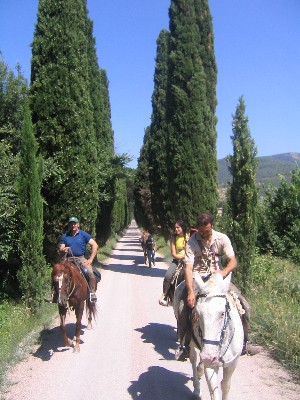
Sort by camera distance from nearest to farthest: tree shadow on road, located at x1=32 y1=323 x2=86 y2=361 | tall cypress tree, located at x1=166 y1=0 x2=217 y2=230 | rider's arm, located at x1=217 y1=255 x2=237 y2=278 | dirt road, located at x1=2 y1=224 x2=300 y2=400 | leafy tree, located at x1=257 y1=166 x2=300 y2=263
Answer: rider's arm, located at x1=217 y1=255 x2=237 y2=278
dirt road, located at x1=2 y1=224 x2=300 y2=400
tree shadow on road, located at x1=32 y1=323 x2=86 y2=361
leafy tree, located at x1=257 y1=166 x2=300 y2=263
tall cypress tree, located at x1=166 y1=0 x2=217 y2=230

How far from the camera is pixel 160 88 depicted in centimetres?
3434

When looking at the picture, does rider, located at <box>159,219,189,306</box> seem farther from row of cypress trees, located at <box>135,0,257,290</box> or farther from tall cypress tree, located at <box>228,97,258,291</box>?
row of cypress trees, located at <box>135,0,257,290</box>

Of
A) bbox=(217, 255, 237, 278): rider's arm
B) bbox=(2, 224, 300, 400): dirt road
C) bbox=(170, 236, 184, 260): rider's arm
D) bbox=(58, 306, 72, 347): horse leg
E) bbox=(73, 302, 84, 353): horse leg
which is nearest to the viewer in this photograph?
bbox=(217, 255, 237, 278): rider's arm

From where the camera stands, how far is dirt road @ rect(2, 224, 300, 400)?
21.7ft

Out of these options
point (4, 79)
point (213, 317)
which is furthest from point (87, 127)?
point (213, 317)

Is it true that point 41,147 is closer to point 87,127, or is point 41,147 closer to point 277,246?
point 87,127

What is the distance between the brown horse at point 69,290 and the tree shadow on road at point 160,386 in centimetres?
183

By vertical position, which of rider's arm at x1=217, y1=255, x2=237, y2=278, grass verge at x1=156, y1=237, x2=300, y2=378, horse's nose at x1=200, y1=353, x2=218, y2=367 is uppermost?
rider's arm at x1=217, y1=255, x2=237, y2=278

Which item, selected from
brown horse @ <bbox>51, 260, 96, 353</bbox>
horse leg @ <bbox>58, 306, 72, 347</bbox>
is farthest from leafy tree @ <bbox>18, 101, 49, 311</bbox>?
horse leg @ <bbox>58, 306, 72, 347</bbox>

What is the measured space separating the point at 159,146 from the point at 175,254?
2270cm

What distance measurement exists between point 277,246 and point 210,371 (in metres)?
14.6

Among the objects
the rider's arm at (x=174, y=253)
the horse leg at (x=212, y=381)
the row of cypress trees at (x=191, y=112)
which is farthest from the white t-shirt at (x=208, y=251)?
the row of cypress trees at (x=191, y=112)

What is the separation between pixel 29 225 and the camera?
11.0 m

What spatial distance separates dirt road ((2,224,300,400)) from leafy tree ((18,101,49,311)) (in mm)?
1024
